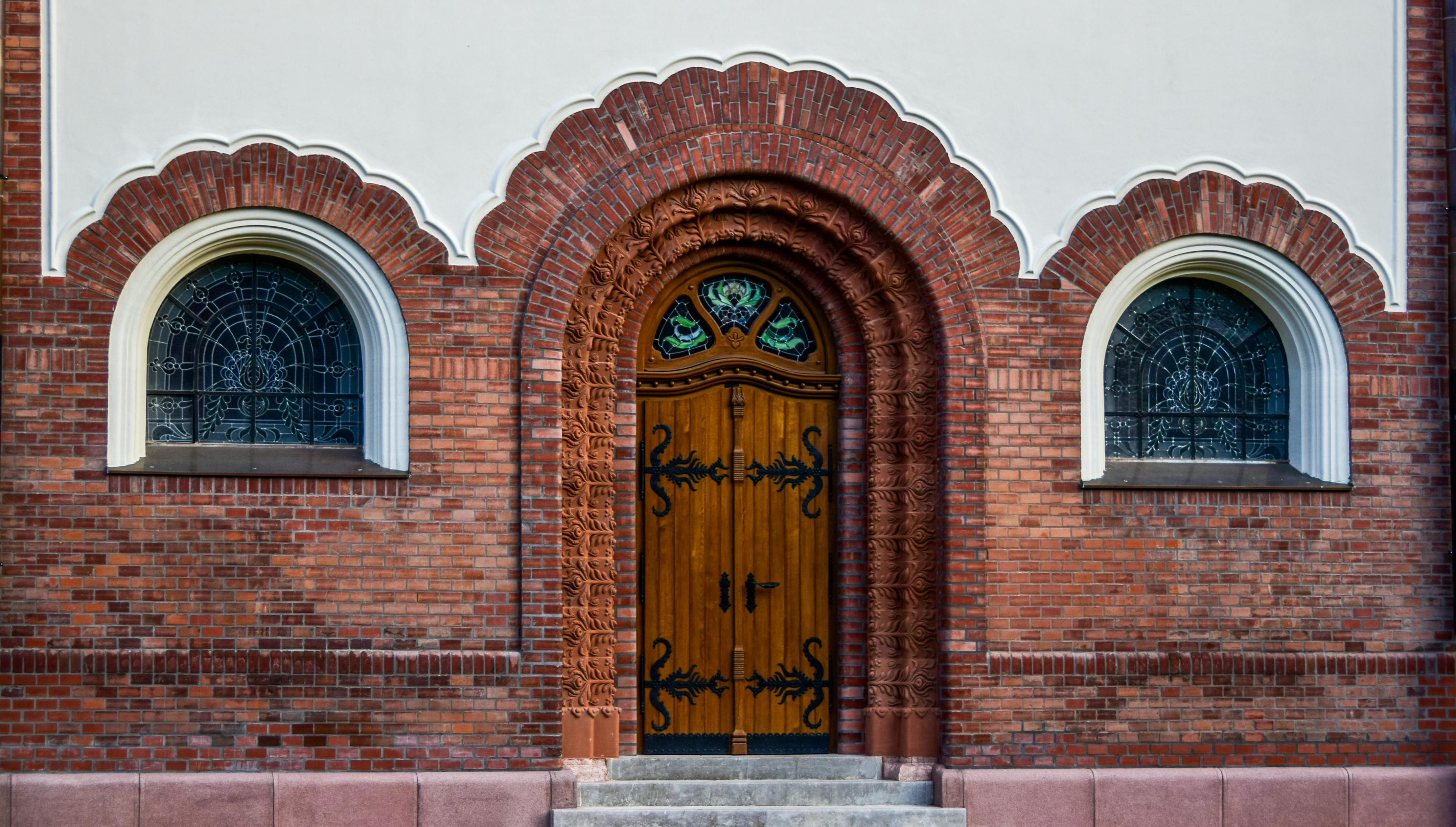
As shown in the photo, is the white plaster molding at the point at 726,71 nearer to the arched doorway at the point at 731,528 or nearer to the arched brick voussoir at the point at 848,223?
the arched brick voussoir at the point at 848,223

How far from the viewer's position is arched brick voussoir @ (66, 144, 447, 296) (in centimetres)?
786

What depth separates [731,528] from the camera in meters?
8.49

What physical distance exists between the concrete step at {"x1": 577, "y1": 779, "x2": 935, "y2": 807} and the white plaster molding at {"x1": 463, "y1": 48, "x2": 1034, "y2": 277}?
3.15m

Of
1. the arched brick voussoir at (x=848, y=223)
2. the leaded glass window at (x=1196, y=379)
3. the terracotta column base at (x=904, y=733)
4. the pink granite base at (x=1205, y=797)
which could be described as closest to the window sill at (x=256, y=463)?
the arched brick voussoir at (x=848, y=223)

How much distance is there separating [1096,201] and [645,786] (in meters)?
4.34

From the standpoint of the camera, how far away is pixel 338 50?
802cm

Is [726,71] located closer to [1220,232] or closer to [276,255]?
[276,255]

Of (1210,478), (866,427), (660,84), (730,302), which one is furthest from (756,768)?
(660,84)

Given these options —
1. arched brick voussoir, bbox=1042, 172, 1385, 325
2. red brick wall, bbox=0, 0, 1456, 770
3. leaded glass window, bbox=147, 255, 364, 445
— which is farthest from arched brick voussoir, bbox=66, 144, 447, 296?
arched brick voussoir, bbox=1042, 172, 1385, 325

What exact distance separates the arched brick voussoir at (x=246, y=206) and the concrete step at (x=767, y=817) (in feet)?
10.8

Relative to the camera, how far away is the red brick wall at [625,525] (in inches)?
306

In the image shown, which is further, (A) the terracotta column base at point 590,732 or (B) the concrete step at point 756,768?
(B) the concrete step at point 756,768

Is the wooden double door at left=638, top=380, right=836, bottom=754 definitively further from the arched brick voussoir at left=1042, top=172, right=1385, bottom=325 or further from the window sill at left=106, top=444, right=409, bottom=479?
the arched brick voussoir at left=1042, top=172, right=1385, bottom=325

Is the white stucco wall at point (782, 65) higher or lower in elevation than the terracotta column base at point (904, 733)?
higher
